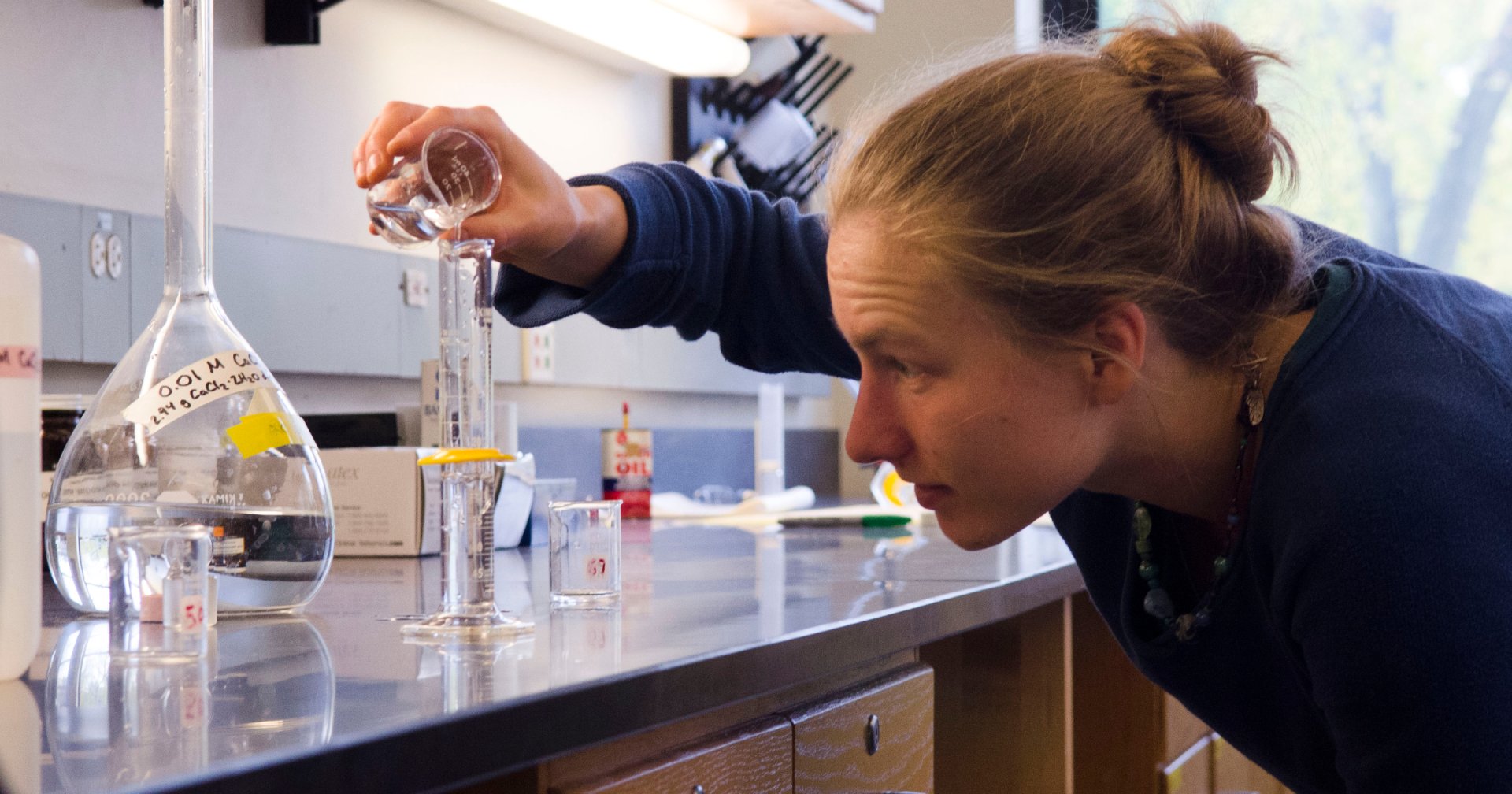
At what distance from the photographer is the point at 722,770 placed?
2.74 ft

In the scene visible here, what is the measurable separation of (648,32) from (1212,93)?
4.81ft

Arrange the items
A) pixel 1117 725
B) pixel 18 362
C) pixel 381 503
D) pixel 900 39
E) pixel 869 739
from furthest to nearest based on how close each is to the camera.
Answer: pixel 900 39 → pixel 1117 725 → pixel 381 503 → pixel 869 739 → pixel 18 362

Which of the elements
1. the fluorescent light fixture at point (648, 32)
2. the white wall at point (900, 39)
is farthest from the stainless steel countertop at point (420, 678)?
the white wall at point (900, 39)

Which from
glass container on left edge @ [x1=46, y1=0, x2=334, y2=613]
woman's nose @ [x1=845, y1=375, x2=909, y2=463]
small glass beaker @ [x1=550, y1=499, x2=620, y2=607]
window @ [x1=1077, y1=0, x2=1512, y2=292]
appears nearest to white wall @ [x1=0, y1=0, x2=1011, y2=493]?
woman's nose @ [x1=845, y1=375, x2=909, y2=463]

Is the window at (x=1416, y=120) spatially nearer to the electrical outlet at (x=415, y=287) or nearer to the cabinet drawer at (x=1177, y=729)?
the cabinet drawer at (x=1177, y=729)

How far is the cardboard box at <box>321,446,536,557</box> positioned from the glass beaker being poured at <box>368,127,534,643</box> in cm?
59

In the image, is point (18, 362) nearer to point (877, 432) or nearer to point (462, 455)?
point (462, 455)

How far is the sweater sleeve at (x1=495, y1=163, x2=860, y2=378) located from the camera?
3.83ft

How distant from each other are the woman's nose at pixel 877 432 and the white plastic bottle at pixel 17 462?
0.51m

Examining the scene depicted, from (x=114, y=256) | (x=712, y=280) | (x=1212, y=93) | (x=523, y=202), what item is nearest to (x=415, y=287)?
(x=114, y=256)

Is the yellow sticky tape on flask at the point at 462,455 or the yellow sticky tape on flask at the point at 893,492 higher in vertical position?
the yellow sticky tape on flask at the point at 462,455

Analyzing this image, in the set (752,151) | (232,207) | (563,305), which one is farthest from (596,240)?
(752,151)

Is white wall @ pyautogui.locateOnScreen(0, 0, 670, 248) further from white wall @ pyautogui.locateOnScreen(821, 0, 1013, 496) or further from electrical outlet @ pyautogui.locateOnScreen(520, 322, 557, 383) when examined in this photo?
white wall @ pyautogui.locateOnScreen(821, 0, 1013, 496)

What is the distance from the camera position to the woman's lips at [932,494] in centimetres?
97
